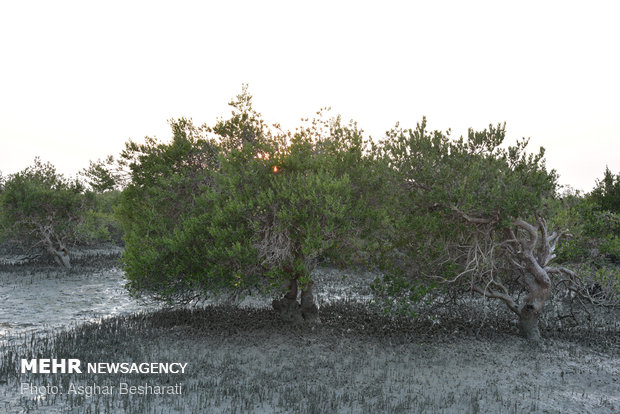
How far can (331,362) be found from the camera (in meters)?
11.4

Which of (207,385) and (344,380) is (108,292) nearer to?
(207,385)

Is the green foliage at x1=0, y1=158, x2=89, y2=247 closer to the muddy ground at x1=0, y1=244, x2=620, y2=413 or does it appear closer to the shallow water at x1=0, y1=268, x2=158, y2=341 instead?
the shallow water at x1=0, y1=268, x2=158, y2=341

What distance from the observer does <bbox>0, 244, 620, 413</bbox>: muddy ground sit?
896cm

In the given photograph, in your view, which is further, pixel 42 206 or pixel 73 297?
pixel 42 206

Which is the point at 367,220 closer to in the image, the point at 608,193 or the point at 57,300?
the point at 57,300

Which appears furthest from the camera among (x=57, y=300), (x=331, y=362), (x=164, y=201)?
(x=57, y=300)

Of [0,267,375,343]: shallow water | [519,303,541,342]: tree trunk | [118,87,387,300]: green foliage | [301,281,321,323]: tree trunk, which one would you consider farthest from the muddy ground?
[118,87,387,300]: green foliage

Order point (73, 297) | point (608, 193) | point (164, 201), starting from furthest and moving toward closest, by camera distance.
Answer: point (608, 193) < point (73, 297) < point (164, 201)

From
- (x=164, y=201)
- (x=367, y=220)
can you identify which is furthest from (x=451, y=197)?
(x=164, y=201)

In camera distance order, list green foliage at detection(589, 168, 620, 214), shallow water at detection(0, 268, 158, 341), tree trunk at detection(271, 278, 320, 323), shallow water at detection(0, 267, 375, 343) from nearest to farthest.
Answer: tree trunk at detection(271, 278, 320, 323)
shallow water at detection(0, 268, 158, 341)
shallow water at detection(0, 267, 375, 343)
green foliage at detection(589, 168, 620, 214)

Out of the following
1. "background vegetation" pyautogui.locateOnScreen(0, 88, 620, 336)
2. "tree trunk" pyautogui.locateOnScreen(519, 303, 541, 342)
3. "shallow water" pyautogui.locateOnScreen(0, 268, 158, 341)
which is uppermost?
"background vegetation" pyautogui.locateOnScreen(0, 88, 620, 336)

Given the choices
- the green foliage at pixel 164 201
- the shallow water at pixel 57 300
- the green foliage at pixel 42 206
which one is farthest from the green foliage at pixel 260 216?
the green foliage at pixel 42 206

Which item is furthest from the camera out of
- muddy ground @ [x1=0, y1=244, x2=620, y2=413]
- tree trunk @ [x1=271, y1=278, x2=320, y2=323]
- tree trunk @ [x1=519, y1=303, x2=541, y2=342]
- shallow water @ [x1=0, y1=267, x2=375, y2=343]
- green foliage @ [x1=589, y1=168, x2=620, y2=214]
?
green foliage @ [x1=589, y1=168, x2=620, y2=214]

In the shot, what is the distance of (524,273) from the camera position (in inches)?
549
